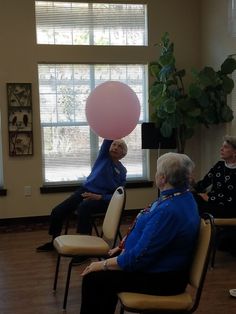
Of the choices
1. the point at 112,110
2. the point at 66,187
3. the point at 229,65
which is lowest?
the point at 66,187

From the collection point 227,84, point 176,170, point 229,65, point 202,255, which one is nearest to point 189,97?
point 227,84

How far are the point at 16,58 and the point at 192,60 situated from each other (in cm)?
220

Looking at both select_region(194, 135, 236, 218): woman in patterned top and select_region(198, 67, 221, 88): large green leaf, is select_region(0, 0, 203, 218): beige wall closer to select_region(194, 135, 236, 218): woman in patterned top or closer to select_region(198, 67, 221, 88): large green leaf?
select_region(198, 67, 221, 88): large green leaf

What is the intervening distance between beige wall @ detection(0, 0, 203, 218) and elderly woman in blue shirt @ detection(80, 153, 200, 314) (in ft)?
10.9

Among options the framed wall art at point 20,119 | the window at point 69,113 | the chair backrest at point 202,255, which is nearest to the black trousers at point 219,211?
the chair backrest at point 202,255

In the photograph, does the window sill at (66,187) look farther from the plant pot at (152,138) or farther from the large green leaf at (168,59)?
the large green leaf at (168,59)

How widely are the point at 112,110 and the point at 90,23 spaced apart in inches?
86.1

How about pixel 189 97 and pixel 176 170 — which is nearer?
pixel 176 170

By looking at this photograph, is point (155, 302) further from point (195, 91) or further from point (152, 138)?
point (152, 138)

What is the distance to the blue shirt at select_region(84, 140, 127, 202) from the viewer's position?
4.06 metres

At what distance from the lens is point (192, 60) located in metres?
5.83

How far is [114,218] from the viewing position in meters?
3.05

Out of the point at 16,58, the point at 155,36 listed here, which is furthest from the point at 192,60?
the point at 16,58

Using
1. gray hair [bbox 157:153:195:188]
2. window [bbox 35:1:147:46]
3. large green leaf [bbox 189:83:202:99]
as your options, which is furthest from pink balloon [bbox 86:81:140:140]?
window [bbox 35:1:147:46]
